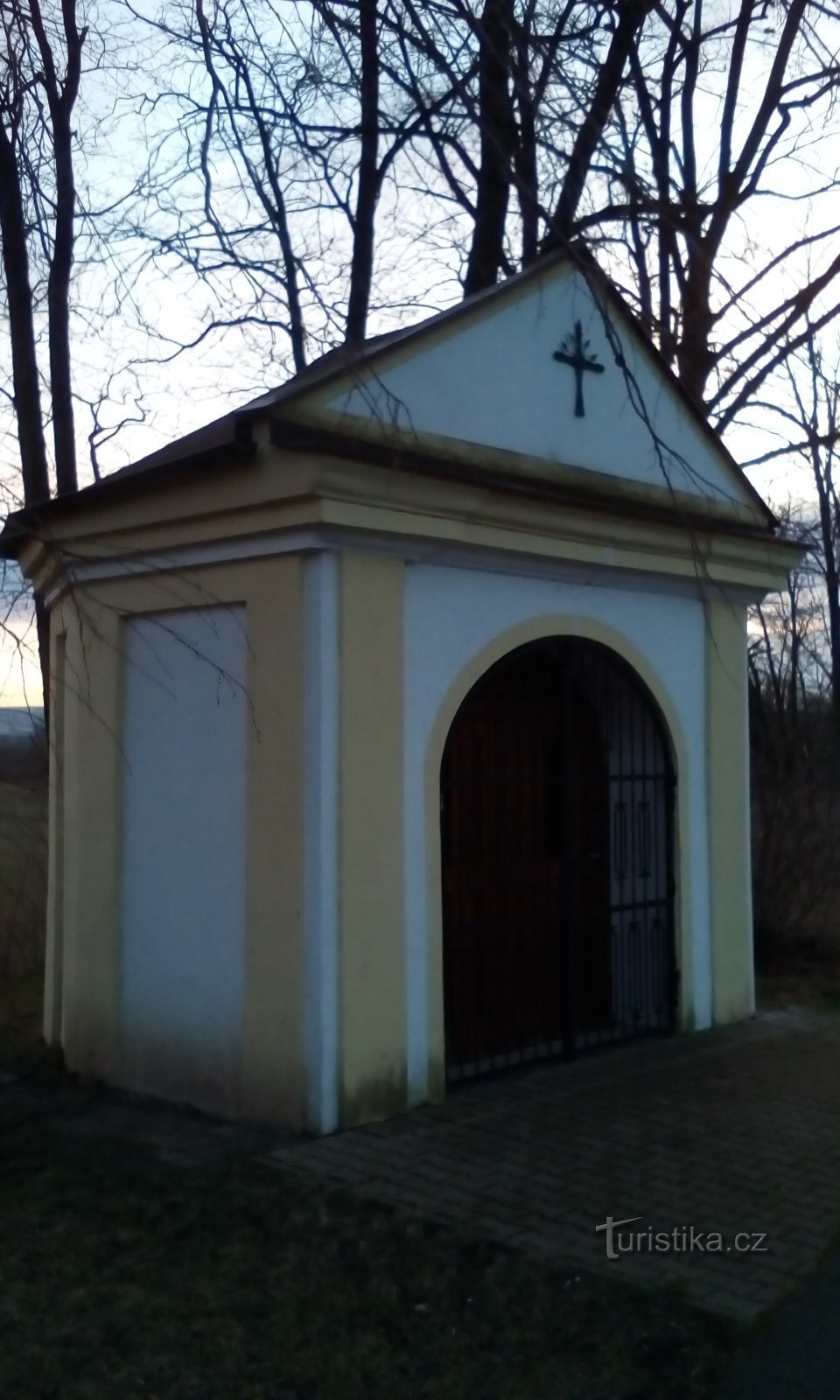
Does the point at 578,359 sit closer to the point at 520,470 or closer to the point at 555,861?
the point at 520,470

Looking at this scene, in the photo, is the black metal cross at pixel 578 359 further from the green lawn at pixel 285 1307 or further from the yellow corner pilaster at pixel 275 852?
the green lawn at pixel 285 1307

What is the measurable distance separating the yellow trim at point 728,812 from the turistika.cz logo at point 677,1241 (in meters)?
3.71

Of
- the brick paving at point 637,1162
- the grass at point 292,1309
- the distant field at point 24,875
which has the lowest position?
the grass at point 292,1309

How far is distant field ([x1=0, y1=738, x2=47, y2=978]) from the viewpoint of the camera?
1116 cm

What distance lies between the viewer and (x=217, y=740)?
682 cm

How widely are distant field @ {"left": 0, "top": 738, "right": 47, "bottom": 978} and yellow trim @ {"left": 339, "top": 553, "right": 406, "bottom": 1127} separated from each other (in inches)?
183

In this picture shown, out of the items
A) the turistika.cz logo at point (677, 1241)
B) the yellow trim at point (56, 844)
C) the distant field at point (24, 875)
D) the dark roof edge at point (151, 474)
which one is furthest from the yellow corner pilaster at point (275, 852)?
the distant field at point (24, 875)

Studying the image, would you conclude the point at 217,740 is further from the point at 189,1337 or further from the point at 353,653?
the point at 189,1337

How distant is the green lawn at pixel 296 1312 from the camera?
3996mm

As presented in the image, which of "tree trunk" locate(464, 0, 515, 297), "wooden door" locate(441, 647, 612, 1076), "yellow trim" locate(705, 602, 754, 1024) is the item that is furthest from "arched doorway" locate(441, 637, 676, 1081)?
"tree trunk" locate(464, 0, 515, 297)

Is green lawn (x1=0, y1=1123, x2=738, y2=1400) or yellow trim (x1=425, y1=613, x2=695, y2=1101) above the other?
yellow trim (x1=425, y1=613, x2=695, y2=1101)

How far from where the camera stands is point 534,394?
759 cm

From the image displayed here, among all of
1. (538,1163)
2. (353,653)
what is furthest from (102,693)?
(538,1163)

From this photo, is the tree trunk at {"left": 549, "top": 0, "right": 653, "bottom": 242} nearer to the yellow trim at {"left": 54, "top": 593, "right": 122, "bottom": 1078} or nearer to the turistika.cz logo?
the yellow trim at {"left": 54, "top": 593, "right": 122, "bottom": 1078}
